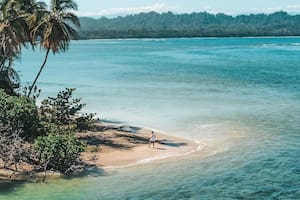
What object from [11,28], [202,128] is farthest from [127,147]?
[11,28]

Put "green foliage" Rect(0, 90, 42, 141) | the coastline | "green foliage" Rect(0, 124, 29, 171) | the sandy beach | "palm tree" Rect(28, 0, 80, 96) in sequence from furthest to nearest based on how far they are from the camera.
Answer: "palm tree" Rect(28, 0, 80, 96) → the sandy beach → "green foliage" Rect(0, 90, 42, 141) → the coastline → "green foliage" Rect(0, 124, 29, 171)

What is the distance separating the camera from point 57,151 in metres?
25.4

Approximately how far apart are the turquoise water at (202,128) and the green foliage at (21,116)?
438cm

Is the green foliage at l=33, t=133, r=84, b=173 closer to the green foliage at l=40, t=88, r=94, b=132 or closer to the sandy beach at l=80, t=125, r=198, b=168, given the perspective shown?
the sandy beach at l=80, t=125, r=198, b=168

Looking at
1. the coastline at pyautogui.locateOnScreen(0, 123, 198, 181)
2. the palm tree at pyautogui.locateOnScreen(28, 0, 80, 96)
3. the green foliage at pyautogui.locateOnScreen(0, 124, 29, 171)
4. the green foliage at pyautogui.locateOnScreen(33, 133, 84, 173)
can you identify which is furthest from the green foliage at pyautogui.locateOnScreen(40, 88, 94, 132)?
the green foliage at pyautogui.locateOnScreen(0, 124, 29, 171)

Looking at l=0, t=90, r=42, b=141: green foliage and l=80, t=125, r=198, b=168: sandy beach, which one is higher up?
l=0, t=90, r=42, b=141: green foliage

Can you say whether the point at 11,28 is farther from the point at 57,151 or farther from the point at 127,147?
the point at 57,151

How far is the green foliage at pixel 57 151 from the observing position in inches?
1000

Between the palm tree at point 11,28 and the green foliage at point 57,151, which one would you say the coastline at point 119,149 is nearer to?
the green foliage at point 57,151

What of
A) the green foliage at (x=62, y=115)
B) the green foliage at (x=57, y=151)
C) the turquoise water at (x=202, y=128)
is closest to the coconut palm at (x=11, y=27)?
the green foliage at (x=62, y=115)

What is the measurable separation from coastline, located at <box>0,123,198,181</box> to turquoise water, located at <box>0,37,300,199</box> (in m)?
0.88

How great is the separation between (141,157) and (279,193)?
26.6 feet

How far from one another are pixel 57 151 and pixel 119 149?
574 centimetres

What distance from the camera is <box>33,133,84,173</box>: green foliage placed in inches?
A: 1000
